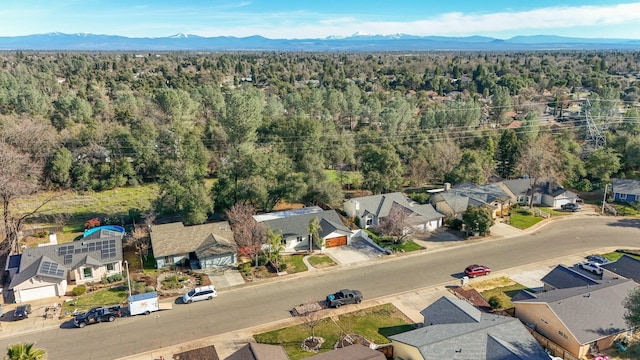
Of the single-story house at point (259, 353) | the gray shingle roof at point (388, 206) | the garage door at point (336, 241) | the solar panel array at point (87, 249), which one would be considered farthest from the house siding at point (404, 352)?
the solar panel array at point (87, 249)

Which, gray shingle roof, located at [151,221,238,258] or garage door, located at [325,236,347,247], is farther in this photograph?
garage door, located at [325,236,347,247]

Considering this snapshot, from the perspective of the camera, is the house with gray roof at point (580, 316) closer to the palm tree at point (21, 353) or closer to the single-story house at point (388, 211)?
the single-story house at point (388, 211)

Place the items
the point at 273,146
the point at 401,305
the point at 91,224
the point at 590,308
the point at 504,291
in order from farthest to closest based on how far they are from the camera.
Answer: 1. the point at 273,146
2. the point at 91,224
3. the point at 504,291
4. the point at 401,305
5. the point at 590,308

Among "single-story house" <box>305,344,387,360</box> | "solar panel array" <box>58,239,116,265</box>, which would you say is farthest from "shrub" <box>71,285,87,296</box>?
"single-story house" <box>305,344,387,360</box>

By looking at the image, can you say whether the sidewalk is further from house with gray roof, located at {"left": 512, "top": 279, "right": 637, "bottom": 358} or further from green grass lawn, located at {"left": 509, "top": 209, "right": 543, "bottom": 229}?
green grass lawn, located at {"left": 509, "top": 209, "right": 543, "bottom": 229}

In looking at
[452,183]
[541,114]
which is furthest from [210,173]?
[541,114]

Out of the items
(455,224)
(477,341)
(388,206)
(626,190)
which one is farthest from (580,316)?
(626,190)

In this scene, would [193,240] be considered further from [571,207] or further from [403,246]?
[571,207]
